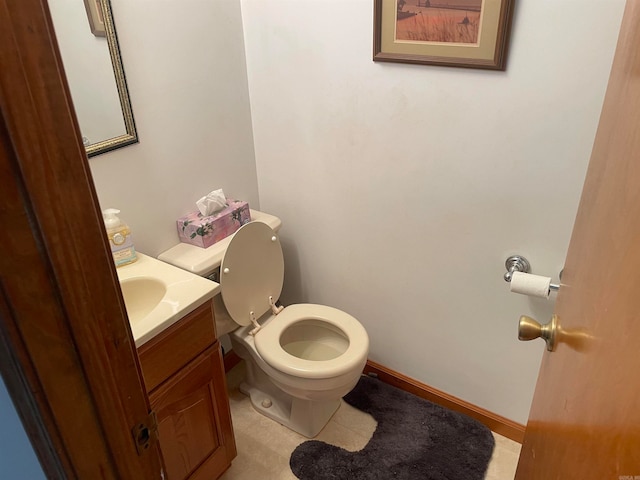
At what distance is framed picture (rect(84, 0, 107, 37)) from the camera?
1.32 metres

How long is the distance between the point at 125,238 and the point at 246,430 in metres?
0.94

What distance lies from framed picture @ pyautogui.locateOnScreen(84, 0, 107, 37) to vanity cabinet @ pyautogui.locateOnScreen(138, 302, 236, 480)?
81 centimetres

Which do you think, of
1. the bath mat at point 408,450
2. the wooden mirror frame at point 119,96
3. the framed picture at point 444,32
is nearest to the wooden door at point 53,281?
the wooden mirror frame at point 119,96

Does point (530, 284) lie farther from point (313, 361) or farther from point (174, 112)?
point (174, 112)

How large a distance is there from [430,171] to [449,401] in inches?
38.0

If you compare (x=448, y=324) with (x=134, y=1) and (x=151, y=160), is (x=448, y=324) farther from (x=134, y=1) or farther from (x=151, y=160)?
(x=134, y=1)

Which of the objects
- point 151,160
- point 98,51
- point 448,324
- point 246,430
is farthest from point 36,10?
point 246,430

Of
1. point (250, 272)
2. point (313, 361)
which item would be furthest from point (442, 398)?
point (250, 272)

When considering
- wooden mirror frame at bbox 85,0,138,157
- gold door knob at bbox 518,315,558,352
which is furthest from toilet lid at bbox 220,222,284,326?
gold door knob at bbox 518,315,558,352

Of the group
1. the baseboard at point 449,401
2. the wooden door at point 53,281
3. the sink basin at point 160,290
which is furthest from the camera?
the baseboard at point 449,401

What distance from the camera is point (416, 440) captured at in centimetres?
186

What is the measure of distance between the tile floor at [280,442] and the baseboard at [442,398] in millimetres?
40

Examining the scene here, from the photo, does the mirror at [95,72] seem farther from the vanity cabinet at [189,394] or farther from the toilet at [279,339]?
the vanity cabinet at [189,394]

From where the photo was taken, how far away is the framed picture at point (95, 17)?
1318mm
